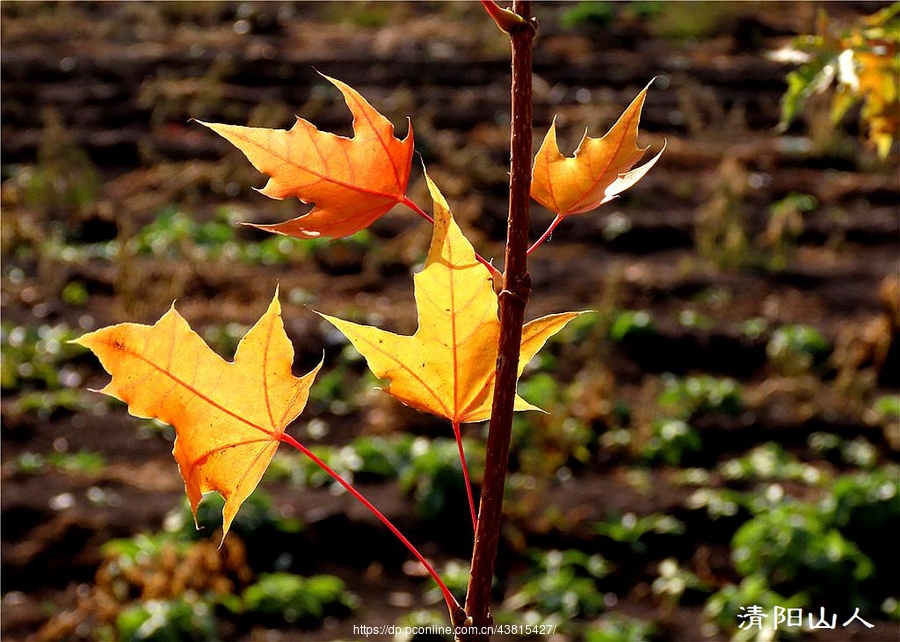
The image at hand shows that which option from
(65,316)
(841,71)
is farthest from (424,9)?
(841,71)

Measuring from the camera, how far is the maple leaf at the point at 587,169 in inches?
19.1

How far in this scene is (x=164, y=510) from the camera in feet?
10.4

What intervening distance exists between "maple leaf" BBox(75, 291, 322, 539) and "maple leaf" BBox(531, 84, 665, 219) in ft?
0.44

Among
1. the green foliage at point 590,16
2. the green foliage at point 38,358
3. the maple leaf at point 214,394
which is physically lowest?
the green foliage at point 38,358

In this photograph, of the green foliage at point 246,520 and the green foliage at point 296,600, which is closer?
the green foliage at point 296,600

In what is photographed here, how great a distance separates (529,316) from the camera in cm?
392

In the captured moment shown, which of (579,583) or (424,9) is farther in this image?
(424,9)

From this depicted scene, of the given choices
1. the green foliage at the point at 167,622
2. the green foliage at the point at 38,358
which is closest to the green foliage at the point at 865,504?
the green foliage at the point at 167,622

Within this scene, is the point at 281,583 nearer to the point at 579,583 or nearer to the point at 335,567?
the point at 335,567

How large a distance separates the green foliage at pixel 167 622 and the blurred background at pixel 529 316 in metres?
0.01

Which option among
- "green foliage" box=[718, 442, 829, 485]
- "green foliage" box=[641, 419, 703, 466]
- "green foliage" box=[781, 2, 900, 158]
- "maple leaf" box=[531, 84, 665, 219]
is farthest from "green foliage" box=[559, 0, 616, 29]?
"maple leaf" box=[531, 84, 665, 219]

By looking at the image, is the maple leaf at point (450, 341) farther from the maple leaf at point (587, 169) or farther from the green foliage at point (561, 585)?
the green foliage at point (561, 585)

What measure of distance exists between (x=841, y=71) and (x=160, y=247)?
4127 mm

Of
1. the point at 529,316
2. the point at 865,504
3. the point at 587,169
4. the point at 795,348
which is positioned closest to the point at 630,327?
the point at 529,316
